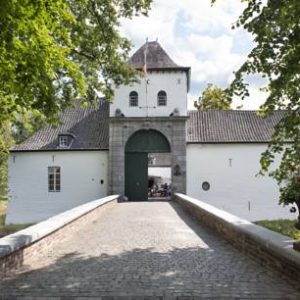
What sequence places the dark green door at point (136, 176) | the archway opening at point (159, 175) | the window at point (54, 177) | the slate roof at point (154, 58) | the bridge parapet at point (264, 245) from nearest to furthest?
the bridge parapet at point (264, 245) → the dark green door at point (136, 176) → the slate roof at point (154, 58) → the window at point (54, 177) → the archway opening at point (159, 175)

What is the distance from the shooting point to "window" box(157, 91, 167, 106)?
90.1 feet

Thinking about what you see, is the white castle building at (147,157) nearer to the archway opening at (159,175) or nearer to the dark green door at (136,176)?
the dark green door at (136,176)

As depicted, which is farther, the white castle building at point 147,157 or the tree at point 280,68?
the white castle building at point 147,157

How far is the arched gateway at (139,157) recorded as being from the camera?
27047mm

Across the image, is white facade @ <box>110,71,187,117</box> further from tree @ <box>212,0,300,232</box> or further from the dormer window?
tree @ <box>212,0,300,232</box>

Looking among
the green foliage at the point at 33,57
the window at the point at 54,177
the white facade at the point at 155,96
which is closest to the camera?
the green foliage at the point at 33,57

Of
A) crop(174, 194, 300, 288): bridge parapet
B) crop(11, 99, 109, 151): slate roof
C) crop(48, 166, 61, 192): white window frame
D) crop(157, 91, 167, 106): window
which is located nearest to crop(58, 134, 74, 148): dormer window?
crop(11, 99, 109, 151): slate roof

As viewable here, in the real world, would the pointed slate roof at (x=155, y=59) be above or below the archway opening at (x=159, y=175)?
above

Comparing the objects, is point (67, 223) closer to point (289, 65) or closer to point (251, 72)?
point (251, 72)

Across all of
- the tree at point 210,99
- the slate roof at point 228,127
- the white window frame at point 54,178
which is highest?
the tree at point 210,99

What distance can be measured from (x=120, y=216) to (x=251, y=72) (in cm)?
916

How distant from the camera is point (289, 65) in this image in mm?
7484

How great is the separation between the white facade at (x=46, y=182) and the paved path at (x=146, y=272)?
16678 millimetres

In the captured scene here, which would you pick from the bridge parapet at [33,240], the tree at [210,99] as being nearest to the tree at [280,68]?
the bridge parapet at [33,240]
